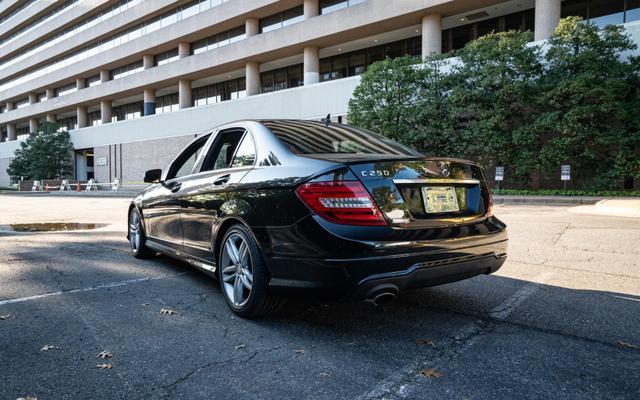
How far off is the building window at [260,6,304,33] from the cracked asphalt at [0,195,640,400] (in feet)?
91.4

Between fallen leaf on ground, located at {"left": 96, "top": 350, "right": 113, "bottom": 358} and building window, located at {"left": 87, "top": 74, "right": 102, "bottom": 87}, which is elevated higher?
building window, located at {"left": 87, "top": 74, "right": 102, "bottom": 87}

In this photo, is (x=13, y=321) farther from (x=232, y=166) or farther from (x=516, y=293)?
(x=516, y=293)

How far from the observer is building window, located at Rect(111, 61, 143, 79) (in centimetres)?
4222

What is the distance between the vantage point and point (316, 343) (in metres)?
3.02

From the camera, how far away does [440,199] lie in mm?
3174

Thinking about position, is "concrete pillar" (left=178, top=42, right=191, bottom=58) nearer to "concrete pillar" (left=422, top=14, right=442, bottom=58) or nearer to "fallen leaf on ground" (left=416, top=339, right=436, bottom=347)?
"concrete pillar" (left=422, top=14, right=442, bottom=58)

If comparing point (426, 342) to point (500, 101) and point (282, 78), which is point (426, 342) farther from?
point (282, 78)

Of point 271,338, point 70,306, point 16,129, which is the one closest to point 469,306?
point 271,338

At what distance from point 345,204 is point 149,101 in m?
42.1

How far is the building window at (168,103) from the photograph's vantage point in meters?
42.3

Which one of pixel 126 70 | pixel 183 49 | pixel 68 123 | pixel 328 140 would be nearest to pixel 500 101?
pixel 328 140

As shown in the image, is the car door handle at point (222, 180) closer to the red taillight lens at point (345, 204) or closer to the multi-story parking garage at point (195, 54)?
the red taillight lens at point (345, 204)

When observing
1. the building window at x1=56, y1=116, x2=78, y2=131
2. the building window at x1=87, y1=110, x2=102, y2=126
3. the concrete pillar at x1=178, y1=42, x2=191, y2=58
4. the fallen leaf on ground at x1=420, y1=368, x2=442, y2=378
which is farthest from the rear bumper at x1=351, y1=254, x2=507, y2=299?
the building window at x1=56, y1=116, x2=78, y2=131

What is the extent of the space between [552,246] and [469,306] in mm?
3674
